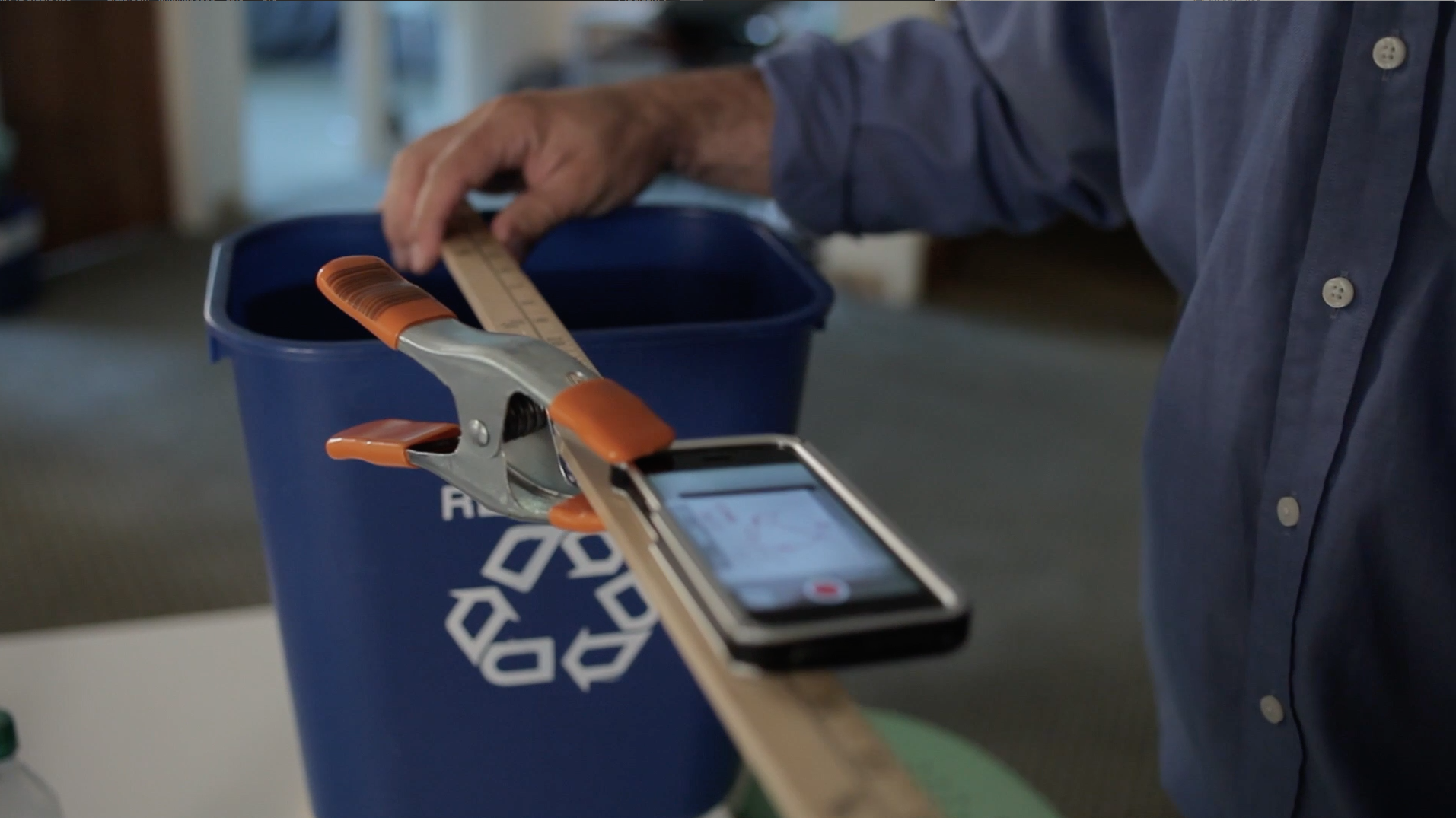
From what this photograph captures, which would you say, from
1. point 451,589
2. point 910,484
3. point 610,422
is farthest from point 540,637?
point 910,484

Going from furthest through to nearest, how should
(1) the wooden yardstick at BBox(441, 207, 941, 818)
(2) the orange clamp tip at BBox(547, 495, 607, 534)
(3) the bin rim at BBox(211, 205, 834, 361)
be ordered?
(3) the bin rim at BBox(211, 205, 834, 361) → (2) the orange clamp tip at BBox(547, 495, 607, 534) → (1) the wooden yardstick at BBox(441, 207, 941, 818)

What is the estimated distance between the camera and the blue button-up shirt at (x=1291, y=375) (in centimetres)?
57

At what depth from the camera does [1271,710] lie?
0.64 metres

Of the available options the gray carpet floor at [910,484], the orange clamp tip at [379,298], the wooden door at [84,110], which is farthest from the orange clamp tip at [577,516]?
the wooden door at [84,110]

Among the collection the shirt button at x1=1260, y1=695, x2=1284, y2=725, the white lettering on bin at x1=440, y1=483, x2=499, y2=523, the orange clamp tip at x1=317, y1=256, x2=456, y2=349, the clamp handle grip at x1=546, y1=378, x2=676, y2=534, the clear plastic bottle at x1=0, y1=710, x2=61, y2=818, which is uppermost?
the clamp handle grip at x1=546, y1=378, x2=676, y2=534

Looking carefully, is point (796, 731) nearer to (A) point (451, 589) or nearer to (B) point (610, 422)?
(B) point (610, 422)

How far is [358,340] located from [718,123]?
0.98 feet

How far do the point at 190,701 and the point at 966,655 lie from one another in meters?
1.10

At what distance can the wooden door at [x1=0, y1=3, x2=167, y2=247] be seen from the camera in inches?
101

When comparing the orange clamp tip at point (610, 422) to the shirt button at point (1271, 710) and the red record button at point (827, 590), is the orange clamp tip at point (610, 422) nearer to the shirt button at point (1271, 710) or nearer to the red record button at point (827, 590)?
the red record button at point (827, 590)

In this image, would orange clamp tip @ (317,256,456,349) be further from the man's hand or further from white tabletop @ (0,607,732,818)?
white tabletop @ (0,607,732,818)

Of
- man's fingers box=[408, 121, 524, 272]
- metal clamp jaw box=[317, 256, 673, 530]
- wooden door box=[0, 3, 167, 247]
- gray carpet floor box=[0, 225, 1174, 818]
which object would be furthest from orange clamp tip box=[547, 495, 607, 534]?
wooden door box=[0, 3, 167, 247]

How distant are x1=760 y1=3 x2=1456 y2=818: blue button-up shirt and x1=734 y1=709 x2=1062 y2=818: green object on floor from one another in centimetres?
9

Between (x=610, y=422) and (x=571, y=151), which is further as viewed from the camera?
(x=571, y=151)
